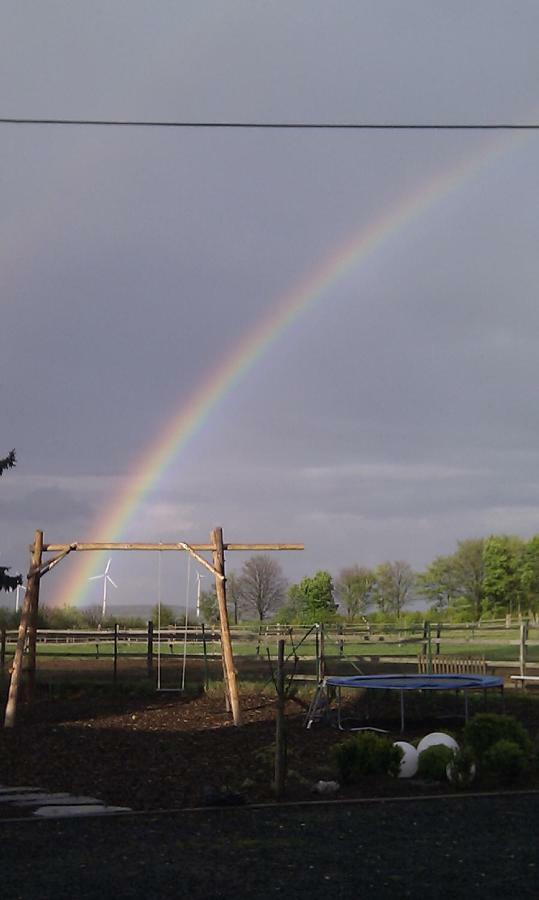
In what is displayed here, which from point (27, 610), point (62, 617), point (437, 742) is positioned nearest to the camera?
point (437, 742)

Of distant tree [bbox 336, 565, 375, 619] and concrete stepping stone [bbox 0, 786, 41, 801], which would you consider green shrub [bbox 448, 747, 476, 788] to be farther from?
distant tree [bbox 336, 565, 375, 619]

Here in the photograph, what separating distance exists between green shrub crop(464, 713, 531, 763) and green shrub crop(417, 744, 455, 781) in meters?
0.24

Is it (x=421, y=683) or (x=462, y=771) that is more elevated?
(x=421, y=683)

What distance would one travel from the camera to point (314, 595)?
233ft

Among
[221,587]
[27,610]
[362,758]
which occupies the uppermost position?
[221,587]

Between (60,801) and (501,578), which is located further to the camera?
(501,578)

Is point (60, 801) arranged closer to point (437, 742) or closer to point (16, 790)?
point (16, 790)

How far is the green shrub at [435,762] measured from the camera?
984 centimetres

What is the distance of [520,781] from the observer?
9883mm

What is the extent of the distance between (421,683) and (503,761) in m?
5.62

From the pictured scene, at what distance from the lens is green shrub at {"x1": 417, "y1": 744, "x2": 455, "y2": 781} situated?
984 cm

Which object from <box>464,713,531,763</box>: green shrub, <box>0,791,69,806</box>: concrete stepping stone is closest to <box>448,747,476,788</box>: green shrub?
<box>464,713,531,763</box>: green shrub

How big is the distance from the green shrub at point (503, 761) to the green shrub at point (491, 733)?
19cm

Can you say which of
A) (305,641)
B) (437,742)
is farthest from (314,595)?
(437,742)
